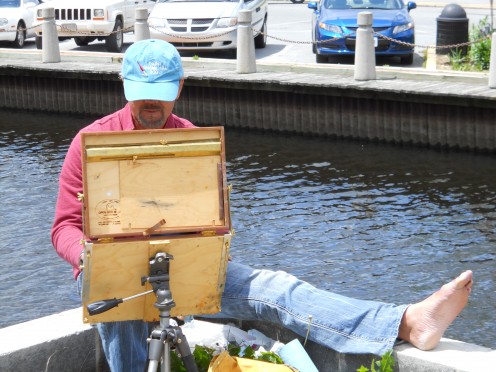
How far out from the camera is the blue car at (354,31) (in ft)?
60.3

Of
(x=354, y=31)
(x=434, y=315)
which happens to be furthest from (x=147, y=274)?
(x=354, y=31)

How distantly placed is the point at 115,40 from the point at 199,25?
3.74 m

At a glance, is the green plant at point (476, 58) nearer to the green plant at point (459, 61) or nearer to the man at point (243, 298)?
the green plant at point (459, 61)

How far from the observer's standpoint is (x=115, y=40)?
23.2 metres

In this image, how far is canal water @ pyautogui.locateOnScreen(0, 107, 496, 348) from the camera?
9406 mm

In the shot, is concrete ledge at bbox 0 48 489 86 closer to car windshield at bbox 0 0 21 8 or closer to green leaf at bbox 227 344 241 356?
car windshield at bbox 0 0 21 8

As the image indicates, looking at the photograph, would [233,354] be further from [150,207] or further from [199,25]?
[199,25]

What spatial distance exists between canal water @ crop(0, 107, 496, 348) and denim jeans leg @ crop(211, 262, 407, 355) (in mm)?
3638

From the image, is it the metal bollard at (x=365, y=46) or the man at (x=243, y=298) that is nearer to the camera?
the man at (x=243, y=298)

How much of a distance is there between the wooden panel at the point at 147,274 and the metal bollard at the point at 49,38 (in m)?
15.8

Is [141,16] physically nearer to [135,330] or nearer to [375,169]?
[375,169]

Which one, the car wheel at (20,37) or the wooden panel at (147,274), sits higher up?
the wooden panel at (147,274)

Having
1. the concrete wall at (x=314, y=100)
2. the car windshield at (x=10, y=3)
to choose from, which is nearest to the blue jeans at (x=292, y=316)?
the concrete wall at (x=314, y=100)

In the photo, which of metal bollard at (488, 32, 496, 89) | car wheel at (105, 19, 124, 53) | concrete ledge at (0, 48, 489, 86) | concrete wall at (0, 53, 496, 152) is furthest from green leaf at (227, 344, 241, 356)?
car wheel at (105, 19, 124, 53)
